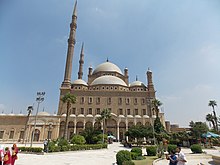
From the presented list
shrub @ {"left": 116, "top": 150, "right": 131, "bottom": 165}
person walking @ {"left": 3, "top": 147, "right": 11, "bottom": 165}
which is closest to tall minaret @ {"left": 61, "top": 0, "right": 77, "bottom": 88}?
shrub @ {"left": 116, "top": 150, "right": 131, "bottom": 165}

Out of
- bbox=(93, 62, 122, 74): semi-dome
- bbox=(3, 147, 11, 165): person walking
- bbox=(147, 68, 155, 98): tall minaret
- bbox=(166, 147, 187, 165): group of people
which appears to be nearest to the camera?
bbox=(166, 147, 187, 165): group of people

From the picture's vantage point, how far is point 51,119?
137 feet

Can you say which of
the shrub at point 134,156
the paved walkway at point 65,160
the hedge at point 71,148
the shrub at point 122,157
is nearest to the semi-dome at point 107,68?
the hedge at point 71,148

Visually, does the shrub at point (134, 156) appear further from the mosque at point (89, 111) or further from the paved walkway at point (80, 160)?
the mosque at point (89, 111)

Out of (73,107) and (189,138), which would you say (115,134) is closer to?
(73,107)

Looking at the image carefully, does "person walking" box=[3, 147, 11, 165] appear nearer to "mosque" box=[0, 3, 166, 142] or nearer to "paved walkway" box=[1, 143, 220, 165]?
"paved walkway" box=[1, 143, 220, 165]

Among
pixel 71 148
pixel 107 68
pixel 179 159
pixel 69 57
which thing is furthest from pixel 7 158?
pixel 107 68

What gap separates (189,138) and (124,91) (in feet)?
78.8

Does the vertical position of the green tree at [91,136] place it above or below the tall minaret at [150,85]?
below

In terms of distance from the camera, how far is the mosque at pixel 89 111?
135 ft

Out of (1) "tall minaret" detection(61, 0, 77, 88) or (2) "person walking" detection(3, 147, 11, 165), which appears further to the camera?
(1) "tall minaret" detection(61, 0, 77, 88)

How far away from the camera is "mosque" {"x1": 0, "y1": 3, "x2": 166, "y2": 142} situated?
135 ft

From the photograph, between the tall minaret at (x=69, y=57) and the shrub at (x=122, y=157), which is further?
the tall minaret at (x=69, y=57)

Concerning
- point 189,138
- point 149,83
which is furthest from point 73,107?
point 189,138
